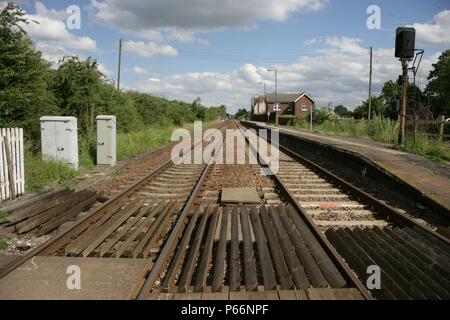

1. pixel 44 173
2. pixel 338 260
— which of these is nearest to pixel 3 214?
pixel 44 173

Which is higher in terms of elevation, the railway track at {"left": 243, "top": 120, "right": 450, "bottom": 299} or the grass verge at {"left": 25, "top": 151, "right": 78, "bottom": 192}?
the grass verge at {"left": 25, "top": 151, "right": 78, "bottom": 192}

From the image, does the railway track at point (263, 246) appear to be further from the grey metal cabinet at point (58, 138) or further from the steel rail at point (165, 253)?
the grey metal cabinet at point (58, 138)

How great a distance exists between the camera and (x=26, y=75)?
11.6 meters

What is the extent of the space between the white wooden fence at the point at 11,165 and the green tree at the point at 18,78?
3508 mm

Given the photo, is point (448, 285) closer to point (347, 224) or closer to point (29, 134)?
point (347, 224)

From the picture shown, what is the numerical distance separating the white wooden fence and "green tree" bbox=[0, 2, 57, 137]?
3508 millimetres

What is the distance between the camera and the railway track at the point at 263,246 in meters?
3.72

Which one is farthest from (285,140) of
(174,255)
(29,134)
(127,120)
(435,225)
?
(174,255)

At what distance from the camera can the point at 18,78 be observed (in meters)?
11.5

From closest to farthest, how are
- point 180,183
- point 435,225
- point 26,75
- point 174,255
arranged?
point 174,255 → point 435,225 → point 180,183 → point 26,75

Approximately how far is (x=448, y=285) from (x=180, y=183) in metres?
6.58

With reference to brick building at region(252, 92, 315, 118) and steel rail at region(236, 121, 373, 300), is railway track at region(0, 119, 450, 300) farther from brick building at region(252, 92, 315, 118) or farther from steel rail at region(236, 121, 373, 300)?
brick building at region(252, 92, 315, 118)

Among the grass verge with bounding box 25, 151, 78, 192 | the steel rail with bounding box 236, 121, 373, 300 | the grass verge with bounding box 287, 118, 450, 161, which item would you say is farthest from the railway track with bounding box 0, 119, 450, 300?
the grass verge with bounding box 287, 118, 450, 161

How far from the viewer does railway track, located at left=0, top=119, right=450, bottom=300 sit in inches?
146
